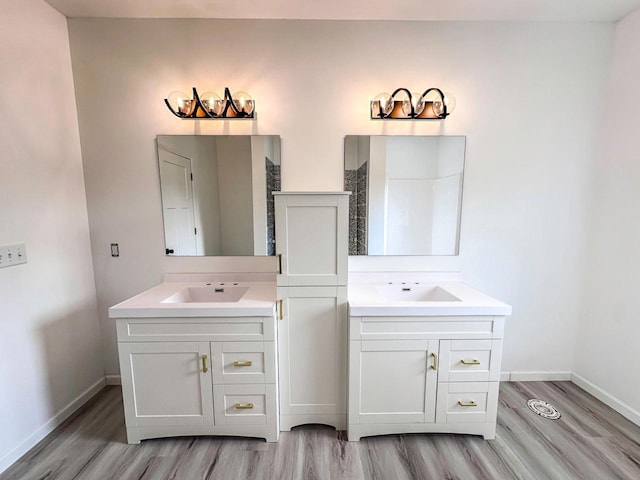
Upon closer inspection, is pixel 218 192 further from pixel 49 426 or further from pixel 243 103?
pixel 49 426

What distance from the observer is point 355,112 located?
Result: 6.91 feet

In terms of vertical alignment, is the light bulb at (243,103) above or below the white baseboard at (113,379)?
above

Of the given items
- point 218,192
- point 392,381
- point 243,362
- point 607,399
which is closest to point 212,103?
point 218,192

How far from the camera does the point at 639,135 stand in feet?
6.29

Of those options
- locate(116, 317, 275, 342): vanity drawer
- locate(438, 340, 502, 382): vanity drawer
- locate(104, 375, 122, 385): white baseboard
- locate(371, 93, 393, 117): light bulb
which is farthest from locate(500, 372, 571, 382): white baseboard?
locate(104, 375, 122, 385): white baseboard

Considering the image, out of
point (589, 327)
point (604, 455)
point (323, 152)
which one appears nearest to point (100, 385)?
point (323, 152)

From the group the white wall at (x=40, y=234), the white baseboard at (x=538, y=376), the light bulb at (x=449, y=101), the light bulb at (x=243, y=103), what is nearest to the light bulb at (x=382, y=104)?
the light bulb at (x=449, y=101)

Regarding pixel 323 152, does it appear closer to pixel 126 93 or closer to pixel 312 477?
pixel 126 93

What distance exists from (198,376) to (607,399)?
2885 mm

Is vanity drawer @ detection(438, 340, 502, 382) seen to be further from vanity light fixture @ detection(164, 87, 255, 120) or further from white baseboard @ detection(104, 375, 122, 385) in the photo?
white baseboard @ detection(104, 375, 122, 385)

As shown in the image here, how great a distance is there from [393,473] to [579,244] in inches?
86.0

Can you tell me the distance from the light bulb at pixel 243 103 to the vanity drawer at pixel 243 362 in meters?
1.57

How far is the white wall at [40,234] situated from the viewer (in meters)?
1.62

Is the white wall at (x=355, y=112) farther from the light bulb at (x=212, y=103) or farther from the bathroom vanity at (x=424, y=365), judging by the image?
the bathroom vanity at (x=424, y=365)
